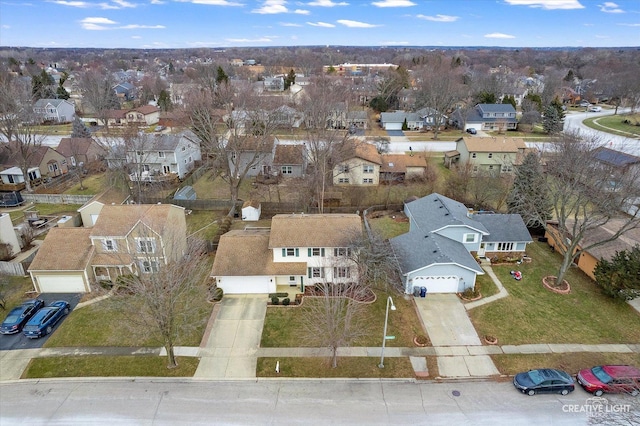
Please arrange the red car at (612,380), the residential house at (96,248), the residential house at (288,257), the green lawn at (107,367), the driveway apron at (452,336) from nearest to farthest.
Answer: the red car at (612,380) → the green lawn at (107,367) → the driveway apron at (452,336) → the residential house at (288,257) → the residential house at (96,248)

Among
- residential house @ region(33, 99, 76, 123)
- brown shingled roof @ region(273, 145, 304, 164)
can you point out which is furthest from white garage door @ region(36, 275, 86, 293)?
residential house @ region(33, 99, 76, 123)

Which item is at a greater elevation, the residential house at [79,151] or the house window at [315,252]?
the residential house at [79,151]

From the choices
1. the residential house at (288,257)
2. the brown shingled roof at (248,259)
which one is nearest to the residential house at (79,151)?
the brown shingled roof at (248,259)

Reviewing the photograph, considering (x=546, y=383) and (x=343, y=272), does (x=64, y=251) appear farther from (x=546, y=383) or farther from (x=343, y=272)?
(x=546, y=383)

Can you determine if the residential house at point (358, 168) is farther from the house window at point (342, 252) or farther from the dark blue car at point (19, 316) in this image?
the dark blue car at point (19, 316)

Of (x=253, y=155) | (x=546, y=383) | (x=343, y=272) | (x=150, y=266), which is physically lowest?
(x=546, y=383)

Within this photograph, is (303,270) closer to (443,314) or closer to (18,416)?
(443,314)

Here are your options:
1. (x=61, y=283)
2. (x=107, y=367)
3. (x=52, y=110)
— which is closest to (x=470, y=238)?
(x=107, y=367)
